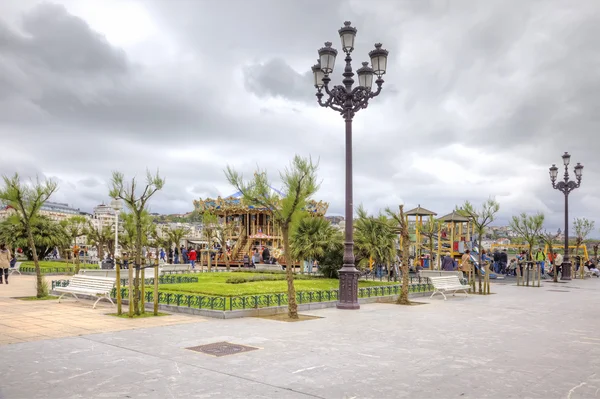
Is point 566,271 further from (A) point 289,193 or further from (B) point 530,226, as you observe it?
(A) point 289,193

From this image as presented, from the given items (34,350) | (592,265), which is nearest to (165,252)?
(592,265)

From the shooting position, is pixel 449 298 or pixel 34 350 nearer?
pixel 34 350

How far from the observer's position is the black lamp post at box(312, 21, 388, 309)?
13500 mm

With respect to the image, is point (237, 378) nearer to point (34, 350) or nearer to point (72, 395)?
point (72, 395)

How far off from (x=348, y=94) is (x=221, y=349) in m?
8.16

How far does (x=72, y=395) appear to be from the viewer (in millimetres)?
5484

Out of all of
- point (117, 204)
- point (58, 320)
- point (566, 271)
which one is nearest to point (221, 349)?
point (58, 320)

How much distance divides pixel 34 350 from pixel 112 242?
101 ft

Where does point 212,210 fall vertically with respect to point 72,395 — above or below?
above

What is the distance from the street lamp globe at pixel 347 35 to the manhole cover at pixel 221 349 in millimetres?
8568

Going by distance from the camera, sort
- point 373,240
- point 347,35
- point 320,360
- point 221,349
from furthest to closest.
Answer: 1. point 373,240
2. point 347,35
3. point 221,349
4. point 320,360

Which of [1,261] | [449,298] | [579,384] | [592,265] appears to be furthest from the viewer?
[592,265]

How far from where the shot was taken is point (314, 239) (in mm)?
21484

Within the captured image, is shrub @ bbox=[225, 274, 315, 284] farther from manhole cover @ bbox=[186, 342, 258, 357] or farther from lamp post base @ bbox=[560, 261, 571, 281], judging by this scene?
lamp post base @ bbox=[560, 261, 571, 281]
